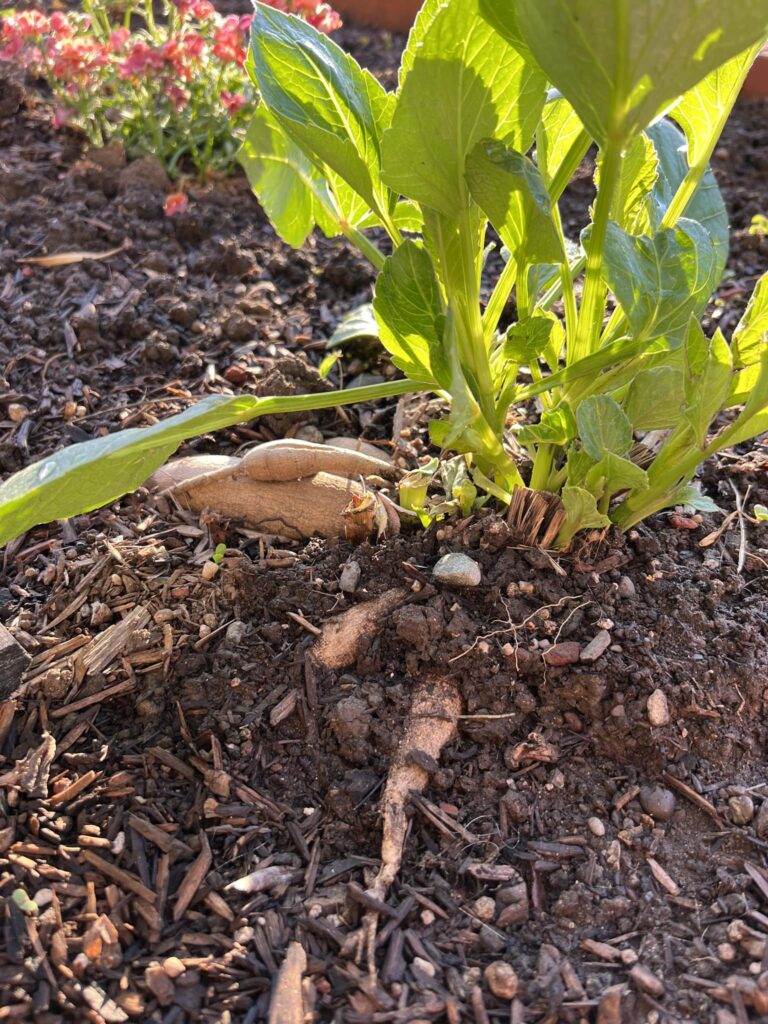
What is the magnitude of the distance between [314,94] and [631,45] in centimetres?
58

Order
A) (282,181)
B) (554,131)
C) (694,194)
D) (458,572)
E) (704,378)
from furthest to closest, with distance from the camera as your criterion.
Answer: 1. (282,181)
2. (694,194)
3. (554,131)
4. (458,572)
5. (704,378)

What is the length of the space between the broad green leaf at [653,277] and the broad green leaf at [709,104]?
0.83ft

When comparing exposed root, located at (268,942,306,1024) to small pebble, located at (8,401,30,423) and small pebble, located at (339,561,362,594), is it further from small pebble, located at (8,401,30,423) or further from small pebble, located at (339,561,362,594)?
small pebble, located at (8,401,30,423)

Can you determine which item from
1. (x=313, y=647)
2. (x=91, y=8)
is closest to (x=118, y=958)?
(x=313, y=647)

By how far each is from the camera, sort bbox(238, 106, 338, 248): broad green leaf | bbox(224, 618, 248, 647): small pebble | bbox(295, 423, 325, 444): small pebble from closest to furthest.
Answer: bbox(224, 618, 248, 647): small pebble < bbox(238, 106, 338, 248): broad green leaf < bbox(295, 423, 325, 444): small pebble

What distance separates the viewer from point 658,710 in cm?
133

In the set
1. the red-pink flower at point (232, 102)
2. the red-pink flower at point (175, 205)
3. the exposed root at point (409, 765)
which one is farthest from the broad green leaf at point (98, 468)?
the red-pink flower at point (232, 102)

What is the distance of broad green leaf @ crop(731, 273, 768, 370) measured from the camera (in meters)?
1.33

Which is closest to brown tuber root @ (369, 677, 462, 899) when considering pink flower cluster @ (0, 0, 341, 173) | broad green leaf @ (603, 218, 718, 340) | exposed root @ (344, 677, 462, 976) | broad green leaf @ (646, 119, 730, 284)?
exposed root @ (344, 677, 462, 976)

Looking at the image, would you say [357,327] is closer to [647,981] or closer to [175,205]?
[175,205]

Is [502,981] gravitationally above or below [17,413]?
below

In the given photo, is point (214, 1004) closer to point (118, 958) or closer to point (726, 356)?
point (118, 958)

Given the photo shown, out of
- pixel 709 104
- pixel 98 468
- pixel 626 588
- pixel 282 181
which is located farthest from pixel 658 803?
pixel 282 181

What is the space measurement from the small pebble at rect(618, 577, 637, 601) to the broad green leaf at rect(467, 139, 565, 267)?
1.77 ft
